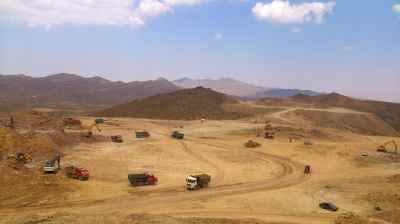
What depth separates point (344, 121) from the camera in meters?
118

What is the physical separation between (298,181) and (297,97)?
128 meters

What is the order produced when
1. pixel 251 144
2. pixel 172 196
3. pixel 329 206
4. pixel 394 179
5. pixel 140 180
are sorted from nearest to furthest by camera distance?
1. pixel 329 206
2. pixel 172 196
3. pixel 140 180
4. pixel 394 179
5. pixel 251 144

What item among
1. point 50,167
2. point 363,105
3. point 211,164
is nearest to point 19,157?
point 50,167

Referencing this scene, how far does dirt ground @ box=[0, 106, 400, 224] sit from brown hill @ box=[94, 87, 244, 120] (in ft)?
132

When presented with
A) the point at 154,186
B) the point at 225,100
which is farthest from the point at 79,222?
the point at 225,100

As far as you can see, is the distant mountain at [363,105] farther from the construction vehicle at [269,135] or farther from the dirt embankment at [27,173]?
the dirt embankment at [27,173]

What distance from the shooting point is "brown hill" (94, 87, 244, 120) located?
126 meters

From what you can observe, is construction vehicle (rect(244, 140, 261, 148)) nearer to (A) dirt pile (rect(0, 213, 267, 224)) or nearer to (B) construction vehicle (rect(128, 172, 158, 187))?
(B) construction vehicle (rect(128, 172, 158, 187))

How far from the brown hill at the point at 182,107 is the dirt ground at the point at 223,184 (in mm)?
40264

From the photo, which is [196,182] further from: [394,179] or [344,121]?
[344,121]

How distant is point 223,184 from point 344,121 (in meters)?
80.1

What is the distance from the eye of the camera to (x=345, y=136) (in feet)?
290

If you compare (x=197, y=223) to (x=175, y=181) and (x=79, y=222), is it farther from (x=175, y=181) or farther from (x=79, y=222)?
(x=175, y=181)

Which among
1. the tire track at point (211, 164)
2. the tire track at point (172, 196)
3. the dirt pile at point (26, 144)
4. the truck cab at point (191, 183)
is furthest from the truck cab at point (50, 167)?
the tire track at point (211, 164)
